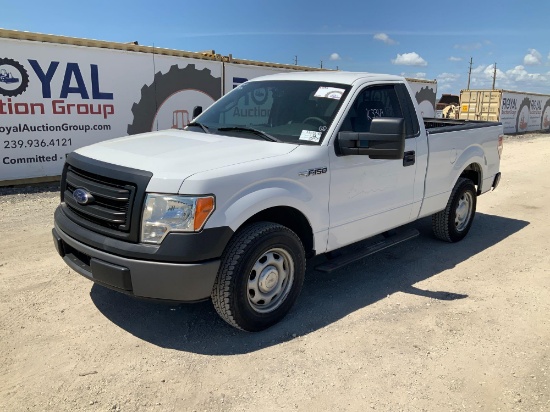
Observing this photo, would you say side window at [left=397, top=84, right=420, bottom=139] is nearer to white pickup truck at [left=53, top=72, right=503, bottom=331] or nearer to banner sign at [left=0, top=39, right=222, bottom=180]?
white pickup truck at [left=53, top=72, right=503, bottom=331]

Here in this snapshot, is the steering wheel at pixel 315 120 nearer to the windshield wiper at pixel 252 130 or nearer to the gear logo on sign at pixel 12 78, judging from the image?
the windshield wiper at pixel 252 130

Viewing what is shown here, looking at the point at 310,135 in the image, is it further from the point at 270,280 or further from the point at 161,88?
the point at 161,88

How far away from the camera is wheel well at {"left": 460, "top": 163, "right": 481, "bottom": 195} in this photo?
597 centimetres

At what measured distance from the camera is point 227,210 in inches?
123

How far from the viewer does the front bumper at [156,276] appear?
9.85 feet

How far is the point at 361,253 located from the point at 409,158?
110 centimetres

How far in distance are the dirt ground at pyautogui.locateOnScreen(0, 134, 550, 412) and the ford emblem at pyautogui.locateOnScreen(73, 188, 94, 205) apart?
1.00 metres

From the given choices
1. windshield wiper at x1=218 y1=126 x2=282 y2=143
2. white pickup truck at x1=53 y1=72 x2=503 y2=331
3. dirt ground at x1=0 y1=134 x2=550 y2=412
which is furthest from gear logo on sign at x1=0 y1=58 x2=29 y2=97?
windshield wiper at x1=218 y1=126 x2=282 y2=143

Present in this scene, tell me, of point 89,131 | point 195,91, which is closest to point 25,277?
point 89,131

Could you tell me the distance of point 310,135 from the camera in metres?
3.81

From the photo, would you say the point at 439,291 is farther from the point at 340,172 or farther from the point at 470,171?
the point at 470,171

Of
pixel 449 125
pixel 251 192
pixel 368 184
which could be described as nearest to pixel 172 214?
pixel 251 192

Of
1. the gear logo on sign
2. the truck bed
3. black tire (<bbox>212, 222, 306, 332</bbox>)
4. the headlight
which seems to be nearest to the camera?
the headlight

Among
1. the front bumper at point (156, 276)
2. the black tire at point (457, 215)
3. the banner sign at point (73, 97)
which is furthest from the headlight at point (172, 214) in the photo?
the banner sign at point (73, 97)
